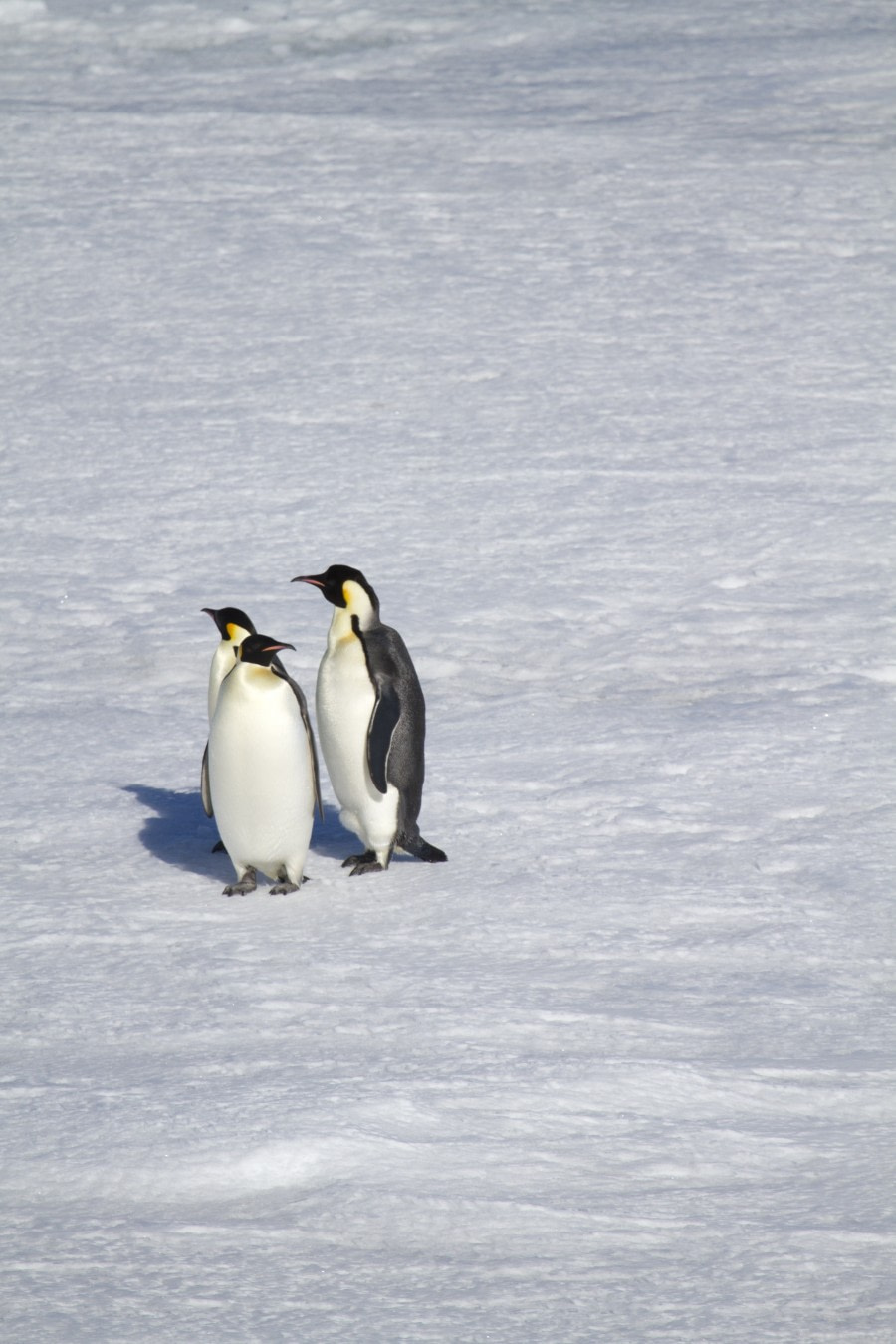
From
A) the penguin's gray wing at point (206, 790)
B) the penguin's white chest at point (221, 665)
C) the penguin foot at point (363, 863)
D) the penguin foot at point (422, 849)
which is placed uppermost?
the penguin's white chest at point (221, 665)

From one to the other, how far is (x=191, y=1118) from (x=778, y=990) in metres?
1.06

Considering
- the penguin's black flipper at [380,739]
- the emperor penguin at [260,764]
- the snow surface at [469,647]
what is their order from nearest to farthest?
the snow surface at [469,647] → the emperor penguin at [260,764] → the penguin's black flipper at [380,739]

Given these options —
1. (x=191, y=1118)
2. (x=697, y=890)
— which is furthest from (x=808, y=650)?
(x=191, y=1118)

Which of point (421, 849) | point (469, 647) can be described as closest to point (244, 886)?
point (421, 849)

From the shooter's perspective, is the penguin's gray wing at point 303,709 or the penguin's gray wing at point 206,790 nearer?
the penguin's gray wing at point 303,709

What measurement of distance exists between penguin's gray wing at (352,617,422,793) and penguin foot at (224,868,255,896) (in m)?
0.31

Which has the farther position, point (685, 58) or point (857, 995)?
point (685, 58)

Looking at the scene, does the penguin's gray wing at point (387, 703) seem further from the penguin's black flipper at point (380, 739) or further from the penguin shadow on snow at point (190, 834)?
the penguin shadow on snow at point (190, 834)

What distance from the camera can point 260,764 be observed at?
10.4 feet

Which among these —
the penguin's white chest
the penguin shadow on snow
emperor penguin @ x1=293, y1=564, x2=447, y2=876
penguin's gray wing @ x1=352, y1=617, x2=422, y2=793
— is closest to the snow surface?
the penguin shadow on snow

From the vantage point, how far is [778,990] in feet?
9.23

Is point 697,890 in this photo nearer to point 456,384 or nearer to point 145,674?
point 145,674

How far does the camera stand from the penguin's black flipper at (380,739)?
3.25 m

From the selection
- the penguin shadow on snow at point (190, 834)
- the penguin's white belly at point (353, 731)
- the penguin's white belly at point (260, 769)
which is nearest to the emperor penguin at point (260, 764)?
the penguin's white belly at point (260, 769)
